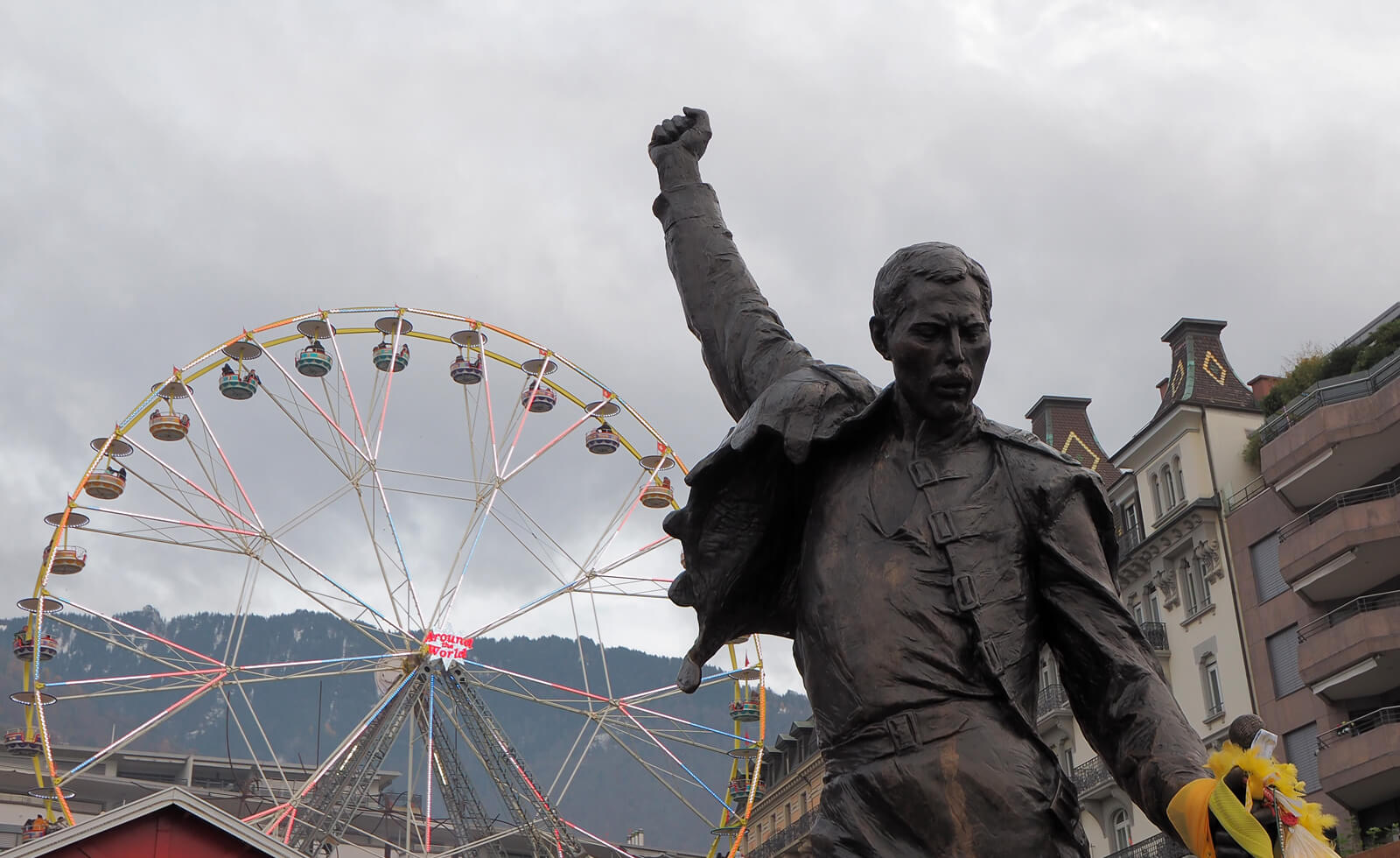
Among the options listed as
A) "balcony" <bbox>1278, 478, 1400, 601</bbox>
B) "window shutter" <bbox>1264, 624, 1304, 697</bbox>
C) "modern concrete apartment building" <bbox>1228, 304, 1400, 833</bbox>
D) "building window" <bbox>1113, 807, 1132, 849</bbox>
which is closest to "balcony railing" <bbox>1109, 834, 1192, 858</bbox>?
"building window" <bbox>1113, 807, 1132, 849</bbox>

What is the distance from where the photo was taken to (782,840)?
4969cm

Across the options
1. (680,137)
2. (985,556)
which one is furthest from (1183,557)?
(985,556)

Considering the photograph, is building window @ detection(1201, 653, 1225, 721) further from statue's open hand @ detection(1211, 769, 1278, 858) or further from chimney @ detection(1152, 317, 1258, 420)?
statue's open hand @ detection(1211, 769, 1278, 858)

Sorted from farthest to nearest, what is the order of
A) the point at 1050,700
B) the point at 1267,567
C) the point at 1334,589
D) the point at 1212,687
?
1. the point at 1050,700
2. the point at 1212,687
3. the point at 1267,567
4. the point at 1334,589

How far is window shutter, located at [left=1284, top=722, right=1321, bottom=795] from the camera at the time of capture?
2597cm

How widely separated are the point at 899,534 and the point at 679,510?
548 millimetres

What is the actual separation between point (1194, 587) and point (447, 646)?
15448 mm

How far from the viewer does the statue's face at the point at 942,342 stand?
9.16 ft

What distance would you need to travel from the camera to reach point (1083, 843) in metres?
2.58

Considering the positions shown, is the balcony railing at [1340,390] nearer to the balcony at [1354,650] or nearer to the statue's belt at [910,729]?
the balcony at [1354,650]

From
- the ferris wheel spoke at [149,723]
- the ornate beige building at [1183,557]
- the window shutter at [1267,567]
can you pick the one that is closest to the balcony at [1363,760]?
the ornate beige building at [1183,557]

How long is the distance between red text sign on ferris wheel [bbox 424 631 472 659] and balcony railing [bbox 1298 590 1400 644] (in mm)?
16936

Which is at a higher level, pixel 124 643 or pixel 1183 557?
pixel 1183 557

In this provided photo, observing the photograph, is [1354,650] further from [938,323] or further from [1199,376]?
[938,323]
